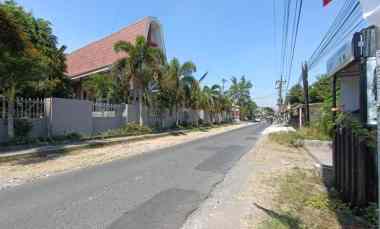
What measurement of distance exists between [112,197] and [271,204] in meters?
3.05

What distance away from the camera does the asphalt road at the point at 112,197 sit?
4.01 metres

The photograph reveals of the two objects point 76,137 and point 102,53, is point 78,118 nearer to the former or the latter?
point 76,137

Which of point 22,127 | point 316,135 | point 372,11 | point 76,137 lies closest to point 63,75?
point 76,137

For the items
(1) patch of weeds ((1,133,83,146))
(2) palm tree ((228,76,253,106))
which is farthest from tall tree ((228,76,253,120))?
(1) patch of weeds ((1,133,83,146))

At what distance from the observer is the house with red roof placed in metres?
27.2

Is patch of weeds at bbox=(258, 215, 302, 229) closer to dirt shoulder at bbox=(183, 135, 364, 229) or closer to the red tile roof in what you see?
dirt shoulder at bbox=(183, 135, 364, 229)

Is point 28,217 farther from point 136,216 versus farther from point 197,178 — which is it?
point 197,178

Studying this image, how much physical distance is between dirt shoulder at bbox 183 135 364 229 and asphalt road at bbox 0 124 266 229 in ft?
1.16

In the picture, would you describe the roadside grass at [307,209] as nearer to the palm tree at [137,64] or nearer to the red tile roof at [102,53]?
the palm tree at [137,64]

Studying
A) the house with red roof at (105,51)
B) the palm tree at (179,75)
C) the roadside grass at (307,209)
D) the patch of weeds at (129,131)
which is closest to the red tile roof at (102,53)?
the house with red roof at (105,51)

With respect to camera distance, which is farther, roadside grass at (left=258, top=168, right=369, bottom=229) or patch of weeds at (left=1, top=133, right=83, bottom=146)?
patch of weeds at (left=1, top=133, right=83, bottom=146)

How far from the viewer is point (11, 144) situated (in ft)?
38.9

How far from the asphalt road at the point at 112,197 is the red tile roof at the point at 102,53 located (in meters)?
20.6

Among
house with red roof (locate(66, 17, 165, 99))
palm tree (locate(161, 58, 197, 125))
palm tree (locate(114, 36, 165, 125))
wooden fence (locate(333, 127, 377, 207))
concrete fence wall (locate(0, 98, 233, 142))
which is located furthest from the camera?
house with red roof (locate(66, 17, 165, 99))
